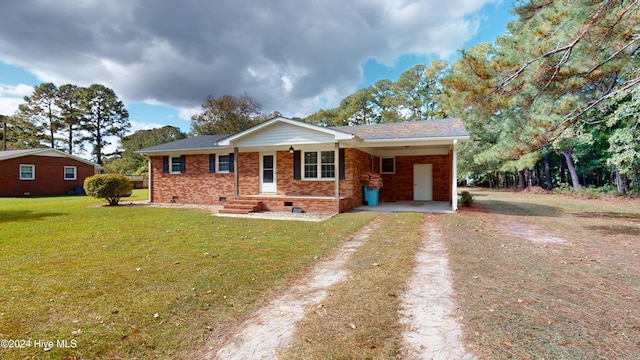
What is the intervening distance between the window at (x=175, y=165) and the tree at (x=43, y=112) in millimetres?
35562

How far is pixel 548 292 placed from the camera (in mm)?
3557

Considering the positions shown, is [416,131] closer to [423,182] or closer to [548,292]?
[423,182]

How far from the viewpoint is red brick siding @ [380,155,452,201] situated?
14.7 metres

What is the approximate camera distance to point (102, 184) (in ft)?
43.5

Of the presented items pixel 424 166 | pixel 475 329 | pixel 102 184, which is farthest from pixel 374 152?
pixel 102 184

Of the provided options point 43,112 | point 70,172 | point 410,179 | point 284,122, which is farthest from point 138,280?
point 43,112

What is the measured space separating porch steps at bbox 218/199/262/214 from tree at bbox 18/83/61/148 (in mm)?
41285

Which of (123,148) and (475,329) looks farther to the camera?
(123,148)

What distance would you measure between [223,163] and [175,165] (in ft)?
10.1

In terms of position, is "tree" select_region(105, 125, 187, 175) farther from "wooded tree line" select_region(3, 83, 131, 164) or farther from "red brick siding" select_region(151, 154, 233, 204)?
"red brick siding" select_region(151, 154, 233, 204)

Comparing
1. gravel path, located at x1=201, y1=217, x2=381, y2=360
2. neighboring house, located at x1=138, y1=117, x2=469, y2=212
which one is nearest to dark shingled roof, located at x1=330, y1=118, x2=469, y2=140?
neighboring house, located at x1=138, y1=117, x2=469, y2=212

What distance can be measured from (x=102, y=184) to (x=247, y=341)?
47.2ft

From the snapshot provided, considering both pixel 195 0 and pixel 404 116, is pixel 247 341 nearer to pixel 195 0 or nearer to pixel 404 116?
pixel 195 0

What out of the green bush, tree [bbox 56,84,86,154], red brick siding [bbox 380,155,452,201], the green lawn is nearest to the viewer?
the green lawn
